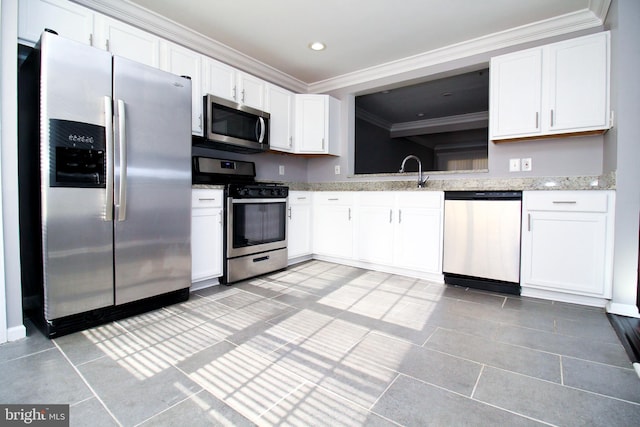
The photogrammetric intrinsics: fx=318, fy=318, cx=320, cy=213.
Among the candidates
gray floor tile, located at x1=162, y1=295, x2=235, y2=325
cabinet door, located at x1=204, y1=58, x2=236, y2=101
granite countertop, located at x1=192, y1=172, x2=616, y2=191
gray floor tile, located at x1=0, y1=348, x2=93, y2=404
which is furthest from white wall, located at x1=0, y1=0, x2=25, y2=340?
cabinet door, located at x1=204, y1=58, x2=236, y2=101

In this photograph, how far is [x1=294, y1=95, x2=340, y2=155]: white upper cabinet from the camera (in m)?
3.87

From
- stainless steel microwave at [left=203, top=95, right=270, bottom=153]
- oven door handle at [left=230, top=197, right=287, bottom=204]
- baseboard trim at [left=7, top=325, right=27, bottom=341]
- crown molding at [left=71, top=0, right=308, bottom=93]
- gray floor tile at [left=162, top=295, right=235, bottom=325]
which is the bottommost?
gray floor tile at [left=162, top=295, right=235, bottom=325]

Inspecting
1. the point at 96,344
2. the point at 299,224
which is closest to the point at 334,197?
the point at 299,224

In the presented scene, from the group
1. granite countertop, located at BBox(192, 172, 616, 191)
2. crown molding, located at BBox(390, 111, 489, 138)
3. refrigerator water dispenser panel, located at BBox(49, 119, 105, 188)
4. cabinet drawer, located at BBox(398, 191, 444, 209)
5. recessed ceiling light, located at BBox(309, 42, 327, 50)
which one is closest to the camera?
refrigerator water dispenser panel, located at BBox(49, 119, 105, 188)

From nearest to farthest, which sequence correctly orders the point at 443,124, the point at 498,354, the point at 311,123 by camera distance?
1. the point at 498,354
2. the point at 311,123
3. the point at 443,124

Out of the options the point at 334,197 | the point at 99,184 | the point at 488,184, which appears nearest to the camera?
the point at 99,184

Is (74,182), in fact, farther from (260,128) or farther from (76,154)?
(260,128)

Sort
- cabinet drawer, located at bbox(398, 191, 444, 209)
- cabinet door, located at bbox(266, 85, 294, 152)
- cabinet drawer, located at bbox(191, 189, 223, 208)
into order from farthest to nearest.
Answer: cabinet door, located at bbox(266, 85, 294, 152) < cabinet drawer, located at bbox(398, 191, 444, 209) < cabinet drawer, located at bbox(191, 189, 223, 208)

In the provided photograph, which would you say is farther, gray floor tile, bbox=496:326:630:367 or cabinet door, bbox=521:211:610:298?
cabinet door, bbox=521:211:610:298

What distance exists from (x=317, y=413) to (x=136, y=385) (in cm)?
79

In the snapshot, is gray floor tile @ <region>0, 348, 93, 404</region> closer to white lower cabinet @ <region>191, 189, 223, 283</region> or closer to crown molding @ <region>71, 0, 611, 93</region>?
white lower cabinet @ <region>191, 189, 223, 283</region>

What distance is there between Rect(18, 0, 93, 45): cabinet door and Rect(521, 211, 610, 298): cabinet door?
3.56m

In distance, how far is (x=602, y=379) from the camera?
143 centimetres

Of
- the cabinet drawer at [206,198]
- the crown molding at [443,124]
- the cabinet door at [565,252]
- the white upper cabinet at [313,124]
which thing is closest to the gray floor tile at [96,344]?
the cabinet drawer at [206,198]
